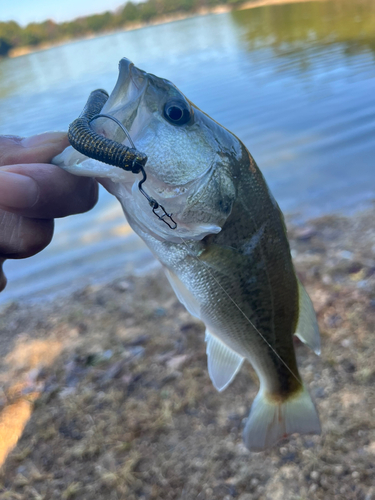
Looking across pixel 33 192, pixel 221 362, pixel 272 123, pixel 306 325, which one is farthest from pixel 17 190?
pixel 272 123

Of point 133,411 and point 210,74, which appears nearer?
point 133,411

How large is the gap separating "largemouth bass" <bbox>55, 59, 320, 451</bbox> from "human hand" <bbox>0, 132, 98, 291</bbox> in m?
0.08

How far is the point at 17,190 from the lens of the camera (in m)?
1.36

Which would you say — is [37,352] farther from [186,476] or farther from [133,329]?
[186,476]

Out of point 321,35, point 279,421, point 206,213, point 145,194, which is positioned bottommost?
point 279,421

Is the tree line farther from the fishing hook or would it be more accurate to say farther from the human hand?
the fishing hook

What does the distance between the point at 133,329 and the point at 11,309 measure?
1.90m

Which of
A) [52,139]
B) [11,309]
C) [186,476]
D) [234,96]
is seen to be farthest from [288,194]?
[234,96]

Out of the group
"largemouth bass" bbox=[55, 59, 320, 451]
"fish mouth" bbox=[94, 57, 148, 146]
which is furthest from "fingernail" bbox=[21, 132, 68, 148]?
"fish mouth" bbox=[94, 57, 148, 146]

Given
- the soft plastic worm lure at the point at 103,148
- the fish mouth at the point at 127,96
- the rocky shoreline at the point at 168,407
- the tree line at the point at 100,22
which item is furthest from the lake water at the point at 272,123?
the tree line at the point at 100,22

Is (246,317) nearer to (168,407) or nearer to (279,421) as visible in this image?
(279,421)

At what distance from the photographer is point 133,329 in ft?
12.1

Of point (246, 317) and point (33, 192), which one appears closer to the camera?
point (33, 192)

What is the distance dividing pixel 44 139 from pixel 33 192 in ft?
0.97
